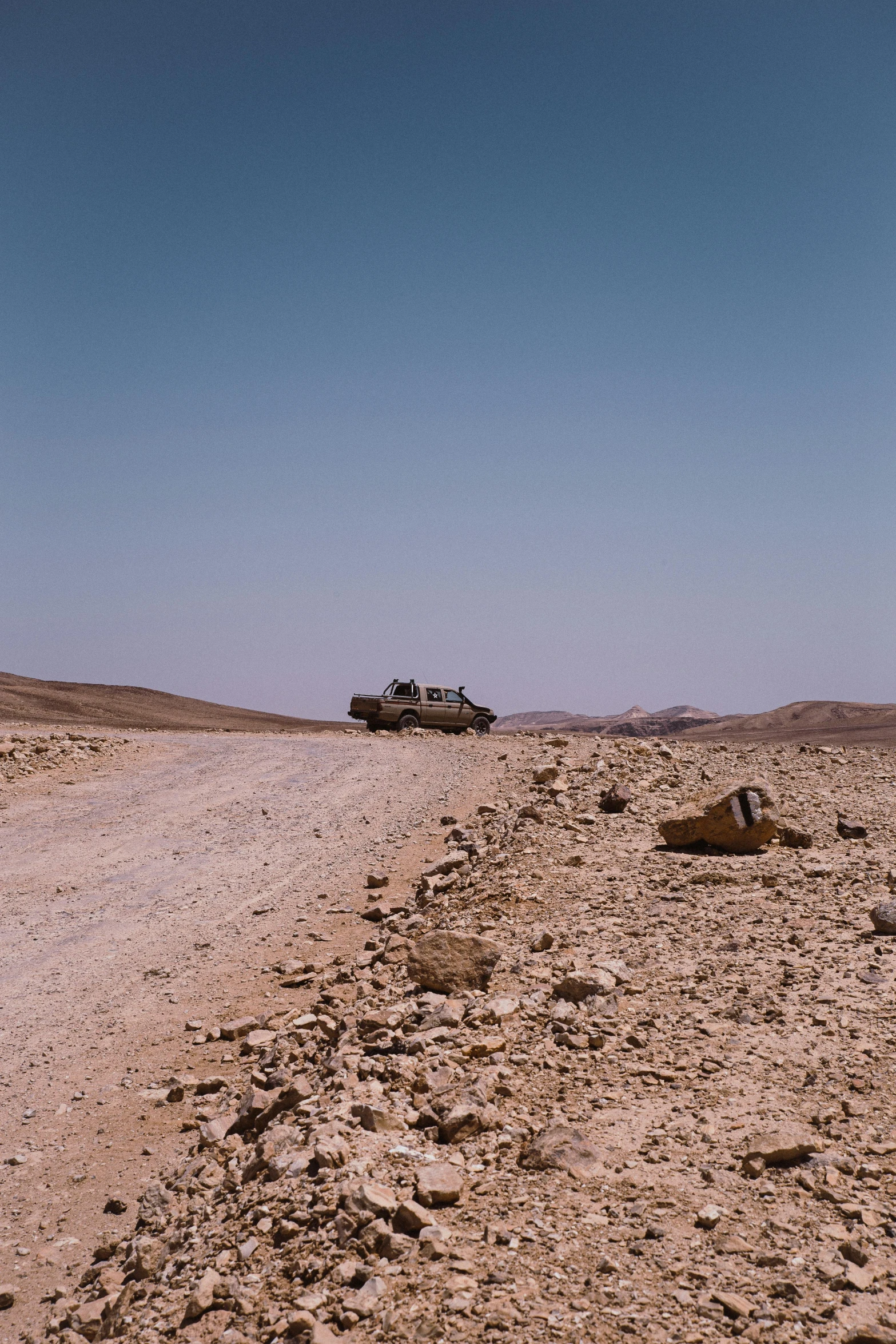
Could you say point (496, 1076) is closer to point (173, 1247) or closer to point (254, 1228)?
point (254, 1228)

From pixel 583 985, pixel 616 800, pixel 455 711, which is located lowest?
pixel 583 985

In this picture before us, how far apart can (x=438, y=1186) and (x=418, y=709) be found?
2132 cm

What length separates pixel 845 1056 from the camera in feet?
15.8

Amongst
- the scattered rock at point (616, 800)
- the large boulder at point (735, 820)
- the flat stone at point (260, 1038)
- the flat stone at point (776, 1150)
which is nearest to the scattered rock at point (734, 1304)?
the flat stone at point (776, 1150)

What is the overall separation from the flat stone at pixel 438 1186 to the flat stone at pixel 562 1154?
346 millimetres

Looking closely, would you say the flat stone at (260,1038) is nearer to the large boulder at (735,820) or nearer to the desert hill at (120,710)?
the large boulder at (735,820)

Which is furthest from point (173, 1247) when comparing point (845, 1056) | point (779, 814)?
point (779, 814)

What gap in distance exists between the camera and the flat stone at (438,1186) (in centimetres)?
393

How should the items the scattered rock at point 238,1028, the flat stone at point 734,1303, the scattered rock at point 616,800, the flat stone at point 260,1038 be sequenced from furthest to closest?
1. the scattered rock at point 616,800
2. the scattered rock at point 238,1028
3. the flat stone at point 260,1038
4. the flat stone at point 734,1303

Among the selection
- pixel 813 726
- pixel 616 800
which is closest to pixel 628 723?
pixel 813 726

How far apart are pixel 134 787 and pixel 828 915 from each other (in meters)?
12.1

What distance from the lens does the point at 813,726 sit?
2082 inches

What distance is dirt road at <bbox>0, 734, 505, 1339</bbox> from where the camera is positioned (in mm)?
5727

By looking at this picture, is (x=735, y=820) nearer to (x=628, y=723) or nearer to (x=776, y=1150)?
(x=776, y=1150)
